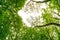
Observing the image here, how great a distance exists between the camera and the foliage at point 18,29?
7.30ft

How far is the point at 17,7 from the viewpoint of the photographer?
2326 mm

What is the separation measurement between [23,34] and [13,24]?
0.13 meters

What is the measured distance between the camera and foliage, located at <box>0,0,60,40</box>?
87.7 inches

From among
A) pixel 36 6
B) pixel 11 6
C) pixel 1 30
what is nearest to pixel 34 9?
pixel 36 6

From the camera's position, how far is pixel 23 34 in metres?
2.23

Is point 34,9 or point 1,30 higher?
point 34,9

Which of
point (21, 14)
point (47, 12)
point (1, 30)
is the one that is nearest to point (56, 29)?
point (47, 12)

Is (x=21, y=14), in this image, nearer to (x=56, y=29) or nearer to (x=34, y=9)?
(x=34, y=9)

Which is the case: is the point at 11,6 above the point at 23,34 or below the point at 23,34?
above

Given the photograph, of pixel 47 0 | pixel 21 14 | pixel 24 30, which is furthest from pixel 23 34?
pixel 47 0

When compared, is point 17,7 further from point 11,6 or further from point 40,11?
point 40,11

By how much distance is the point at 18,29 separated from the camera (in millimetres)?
2256

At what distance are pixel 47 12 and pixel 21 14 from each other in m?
0.24

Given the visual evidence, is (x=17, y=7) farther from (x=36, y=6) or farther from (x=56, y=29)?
(x=56, y=29)
